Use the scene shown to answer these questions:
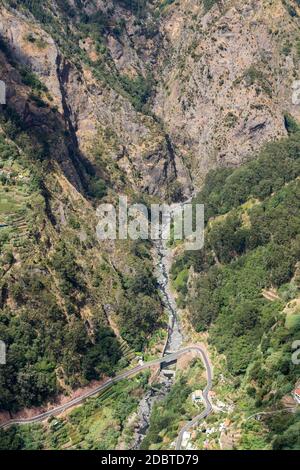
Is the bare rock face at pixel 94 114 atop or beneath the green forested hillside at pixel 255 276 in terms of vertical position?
atop

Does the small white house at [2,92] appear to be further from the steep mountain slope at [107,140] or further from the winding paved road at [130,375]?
the winding paved road at [130,375]

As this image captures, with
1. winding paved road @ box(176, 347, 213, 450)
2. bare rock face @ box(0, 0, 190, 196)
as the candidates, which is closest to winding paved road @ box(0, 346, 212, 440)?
winding paved road @ box(176, 347, 213, 450)

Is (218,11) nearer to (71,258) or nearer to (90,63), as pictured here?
(90,63)

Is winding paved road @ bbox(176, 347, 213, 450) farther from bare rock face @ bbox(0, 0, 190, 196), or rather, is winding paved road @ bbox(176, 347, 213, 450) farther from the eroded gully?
bare rock face @ bbox(0, 0, 190, 196)

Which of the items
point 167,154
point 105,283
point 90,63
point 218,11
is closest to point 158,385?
point 105,283

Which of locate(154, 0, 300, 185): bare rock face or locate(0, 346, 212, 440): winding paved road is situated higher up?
locate(154, 0, 300, 185): bare rock face

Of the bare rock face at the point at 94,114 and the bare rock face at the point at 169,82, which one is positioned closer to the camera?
the bare rock face at the point at 94,114

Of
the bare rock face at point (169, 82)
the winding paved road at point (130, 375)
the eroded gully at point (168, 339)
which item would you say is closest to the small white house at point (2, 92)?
the bare rock face at point (169, 82)

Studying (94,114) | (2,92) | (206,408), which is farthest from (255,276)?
(94,114)
